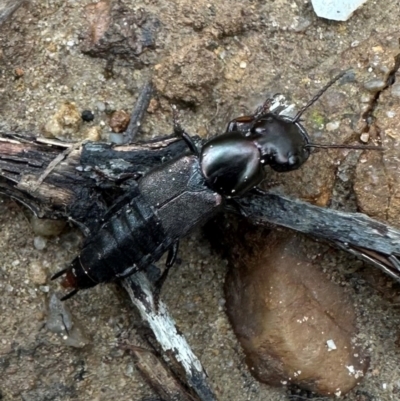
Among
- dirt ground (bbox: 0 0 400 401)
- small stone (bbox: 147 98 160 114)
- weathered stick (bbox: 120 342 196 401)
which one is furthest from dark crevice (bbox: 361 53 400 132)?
weathered stick (bbox: 120 342 196 401)

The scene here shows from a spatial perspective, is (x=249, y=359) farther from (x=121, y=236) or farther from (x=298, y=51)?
(x=298, y=51)

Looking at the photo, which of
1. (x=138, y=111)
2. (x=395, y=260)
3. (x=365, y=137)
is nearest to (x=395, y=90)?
(x=365, y=137)

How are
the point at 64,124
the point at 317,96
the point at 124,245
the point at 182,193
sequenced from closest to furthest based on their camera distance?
the point at 124,245 < the point at 182,193 < the point at 317,96 < the point at 64,124

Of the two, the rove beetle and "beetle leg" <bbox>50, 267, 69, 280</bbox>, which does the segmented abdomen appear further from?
"beetle leg" <bbox>50, 267, 69, 280</bbox>

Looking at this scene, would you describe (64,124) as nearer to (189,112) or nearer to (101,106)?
(101,106)

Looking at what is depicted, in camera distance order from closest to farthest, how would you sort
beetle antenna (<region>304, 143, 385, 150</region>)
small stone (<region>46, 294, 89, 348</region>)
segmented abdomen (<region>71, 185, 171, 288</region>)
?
1. segmented abdomen (<region>71, 185, 171, 288</region>)
2. beetle antenna (<region>304, 143, 385, 150</region>)
3. small stone (<region>46, 294, 89, 348</region>)

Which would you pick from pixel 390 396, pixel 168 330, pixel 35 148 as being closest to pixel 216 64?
pixel 35 148
